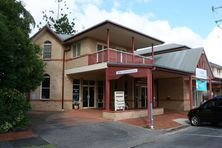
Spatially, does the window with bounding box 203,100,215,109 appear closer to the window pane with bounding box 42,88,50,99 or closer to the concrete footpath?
the concrete footpath

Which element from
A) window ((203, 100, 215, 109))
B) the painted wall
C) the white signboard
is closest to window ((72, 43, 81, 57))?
the painted wall

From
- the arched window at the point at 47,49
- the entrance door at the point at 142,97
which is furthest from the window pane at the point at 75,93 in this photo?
the entrance door at the point at 142,97

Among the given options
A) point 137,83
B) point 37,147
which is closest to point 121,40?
point 137,83

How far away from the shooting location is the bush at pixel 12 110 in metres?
11.8

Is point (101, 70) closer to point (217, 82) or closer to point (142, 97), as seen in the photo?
point (142, 97)

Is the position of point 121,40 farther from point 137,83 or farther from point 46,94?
point 46,94

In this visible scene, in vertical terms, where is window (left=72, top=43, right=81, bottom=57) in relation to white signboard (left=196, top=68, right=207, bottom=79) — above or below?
above

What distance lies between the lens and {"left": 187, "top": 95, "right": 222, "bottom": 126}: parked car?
47.3 ft

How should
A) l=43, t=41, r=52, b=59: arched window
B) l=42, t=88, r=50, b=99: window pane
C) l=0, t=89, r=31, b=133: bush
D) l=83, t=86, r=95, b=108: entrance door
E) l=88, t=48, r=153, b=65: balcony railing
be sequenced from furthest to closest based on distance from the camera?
1. l=43, t=41, r=52, b=59: arched window
2. l=83, t=86, r=95, b=108: entrance door
3. l=42, t=88, r=50, b=99: window pane
4. l=88, t=48, r=153, b=65: balcony railing
5. l=0, t=89, r=31, b=133: bush

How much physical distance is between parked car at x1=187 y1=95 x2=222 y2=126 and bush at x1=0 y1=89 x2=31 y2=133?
9719 millimetres

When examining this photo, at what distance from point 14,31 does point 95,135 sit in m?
6.08

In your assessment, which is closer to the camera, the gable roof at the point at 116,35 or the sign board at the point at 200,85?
the gable roof at the point at 116,35

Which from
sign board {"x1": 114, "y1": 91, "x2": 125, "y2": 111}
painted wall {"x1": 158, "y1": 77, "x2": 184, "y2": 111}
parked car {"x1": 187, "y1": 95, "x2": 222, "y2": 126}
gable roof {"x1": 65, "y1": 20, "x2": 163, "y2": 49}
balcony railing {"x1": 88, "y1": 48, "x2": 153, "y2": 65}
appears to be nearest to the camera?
parked car {"x1": 187, "y1": 95, "x2": 222, "y2": 126}

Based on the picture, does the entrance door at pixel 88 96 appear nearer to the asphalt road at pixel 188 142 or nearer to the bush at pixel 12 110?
the bush at pixel 12 110
